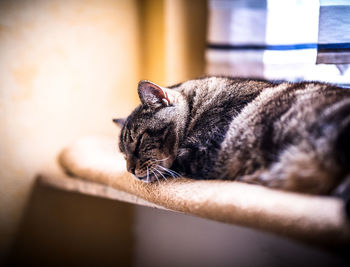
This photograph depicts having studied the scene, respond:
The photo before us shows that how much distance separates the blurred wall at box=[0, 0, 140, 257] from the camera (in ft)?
4.12

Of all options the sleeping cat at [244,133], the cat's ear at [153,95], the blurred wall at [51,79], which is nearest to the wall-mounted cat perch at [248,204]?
the sleeping cat at [244,133]

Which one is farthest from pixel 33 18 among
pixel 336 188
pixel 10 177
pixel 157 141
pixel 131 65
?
pixel 336 188

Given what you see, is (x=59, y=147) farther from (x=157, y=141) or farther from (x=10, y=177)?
(x=157, y=141)

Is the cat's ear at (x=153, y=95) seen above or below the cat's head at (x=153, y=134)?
above

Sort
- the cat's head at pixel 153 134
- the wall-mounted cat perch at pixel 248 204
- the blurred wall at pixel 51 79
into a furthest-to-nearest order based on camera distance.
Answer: the blurred wall at pixel 51 79 < the cat's head at pixel 153 134 < the wall-mounted cat perch at pixel 248 204

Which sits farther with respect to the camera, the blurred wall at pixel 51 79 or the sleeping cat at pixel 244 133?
the blurred wall at pixel 51 79

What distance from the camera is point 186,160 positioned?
0.85 metres

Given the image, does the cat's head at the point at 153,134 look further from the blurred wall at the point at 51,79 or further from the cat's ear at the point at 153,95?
the blurred wall at the point at 51,79

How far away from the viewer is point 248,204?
2.14 feet

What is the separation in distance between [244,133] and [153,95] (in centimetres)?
32

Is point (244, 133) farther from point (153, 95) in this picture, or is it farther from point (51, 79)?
point (51, 79)

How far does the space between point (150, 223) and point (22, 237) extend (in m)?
0.67

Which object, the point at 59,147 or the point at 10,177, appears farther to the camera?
the point at 59,147

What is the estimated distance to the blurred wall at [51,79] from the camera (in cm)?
125
